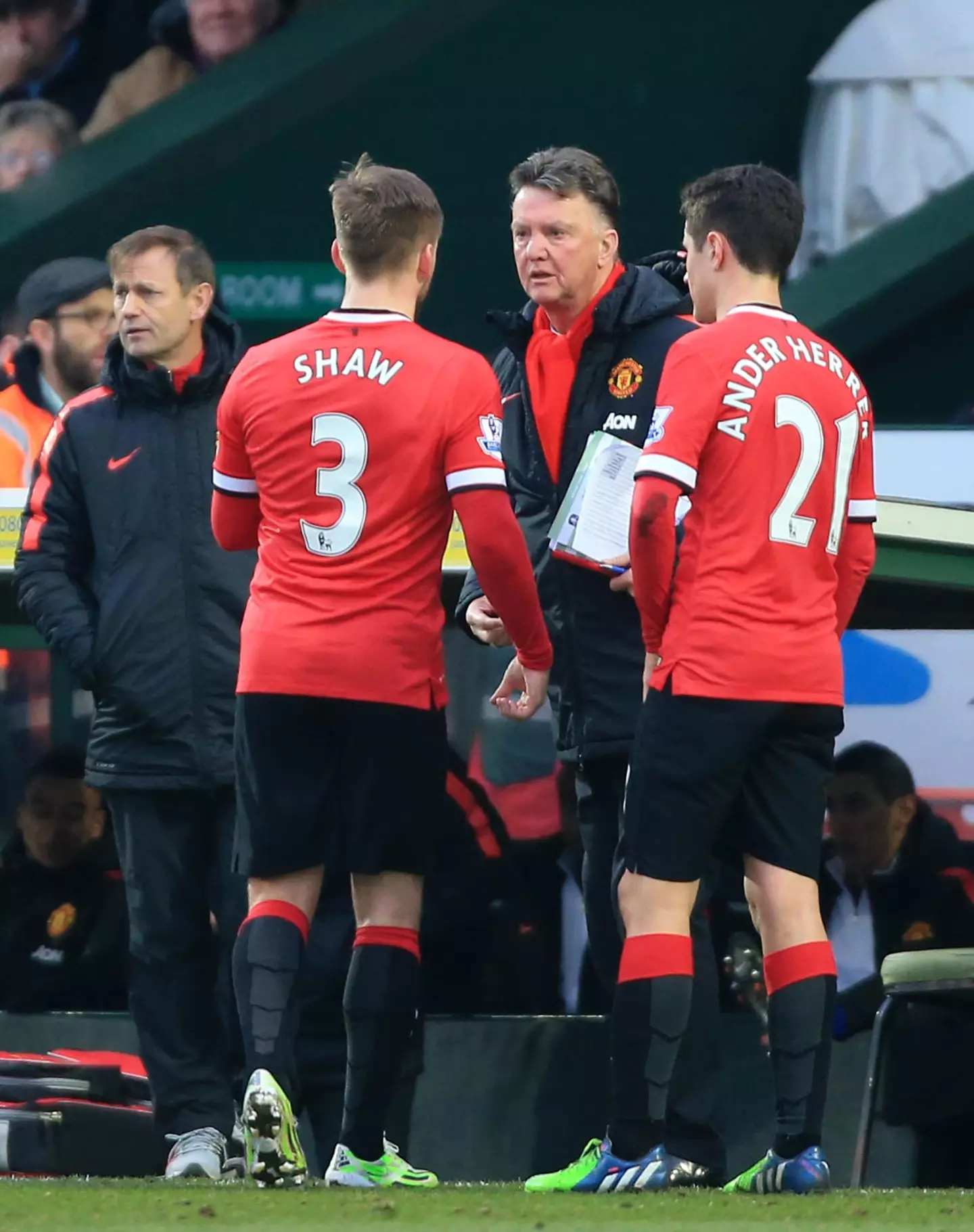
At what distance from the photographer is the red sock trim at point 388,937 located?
417 cm

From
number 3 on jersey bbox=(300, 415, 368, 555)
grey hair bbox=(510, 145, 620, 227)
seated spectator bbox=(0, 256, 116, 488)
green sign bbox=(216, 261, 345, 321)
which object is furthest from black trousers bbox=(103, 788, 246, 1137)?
green sign bbox=(216, 261, 345, 321)

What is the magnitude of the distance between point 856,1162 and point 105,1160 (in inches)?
56.9

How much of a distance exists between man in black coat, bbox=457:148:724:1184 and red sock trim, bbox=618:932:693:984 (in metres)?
0.36

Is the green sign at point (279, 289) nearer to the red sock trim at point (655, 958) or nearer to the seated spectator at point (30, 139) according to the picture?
the seated spectator at point (30, 139)

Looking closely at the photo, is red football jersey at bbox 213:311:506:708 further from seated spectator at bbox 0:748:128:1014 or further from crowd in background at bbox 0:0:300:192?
crowd in background at bbox 0:0:300:192

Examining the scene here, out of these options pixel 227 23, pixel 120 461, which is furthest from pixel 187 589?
pixel 227 23

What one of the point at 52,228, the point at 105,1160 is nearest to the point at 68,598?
the point at 105,1160

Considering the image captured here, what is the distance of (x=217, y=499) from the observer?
4.33 meters

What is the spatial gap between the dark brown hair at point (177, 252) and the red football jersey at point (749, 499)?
1.33 metres

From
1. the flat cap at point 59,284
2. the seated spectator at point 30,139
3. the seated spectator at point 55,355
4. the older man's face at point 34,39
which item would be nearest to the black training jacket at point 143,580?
the seated spectator at point 55,355

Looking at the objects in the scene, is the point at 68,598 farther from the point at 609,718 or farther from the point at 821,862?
the point at 821,862

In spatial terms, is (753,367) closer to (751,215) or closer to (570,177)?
(751,215)

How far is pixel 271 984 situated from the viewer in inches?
161

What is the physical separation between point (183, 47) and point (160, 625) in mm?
3854
